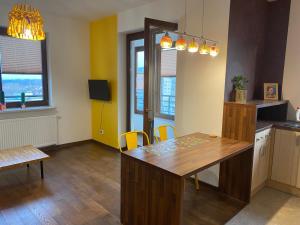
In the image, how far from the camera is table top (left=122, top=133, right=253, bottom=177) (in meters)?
1.99

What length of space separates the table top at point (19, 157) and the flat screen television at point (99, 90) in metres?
1.68

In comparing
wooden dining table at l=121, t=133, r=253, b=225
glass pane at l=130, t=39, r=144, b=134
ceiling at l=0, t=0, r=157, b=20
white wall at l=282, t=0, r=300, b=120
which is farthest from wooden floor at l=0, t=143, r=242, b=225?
ceiling at l=0, t=0, r=157, b=20

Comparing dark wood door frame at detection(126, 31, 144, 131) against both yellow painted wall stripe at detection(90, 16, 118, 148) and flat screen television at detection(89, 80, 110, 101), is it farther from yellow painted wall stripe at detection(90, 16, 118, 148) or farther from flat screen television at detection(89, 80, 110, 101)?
flat screen television at detection(89, 80, 110, 101)

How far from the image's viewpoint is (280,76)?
11.4 feet

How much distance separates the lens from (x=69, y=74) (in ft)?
15.9

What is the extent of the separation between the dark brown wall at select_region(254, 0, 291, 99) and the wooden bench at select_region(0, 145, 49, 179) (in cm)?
337

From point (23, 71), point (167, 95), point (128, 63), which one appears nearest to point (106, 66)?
point (128, 63)

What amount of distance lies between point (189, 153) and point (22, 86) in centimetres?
359

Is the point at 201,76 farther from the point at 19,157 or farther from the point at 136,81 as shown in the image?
the point at 19,157

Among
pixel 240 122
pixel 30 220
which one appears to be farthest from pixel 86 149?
pixel 240 122

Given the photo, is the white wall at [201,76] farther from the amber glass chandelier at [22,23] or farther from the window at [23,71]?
the window at [23,71]

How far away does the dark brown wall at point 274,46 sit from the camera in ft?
11.1

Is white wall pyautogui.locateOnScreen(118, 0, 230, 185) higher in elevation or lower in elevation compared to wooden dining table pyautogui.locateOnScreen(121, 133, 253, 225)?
higher

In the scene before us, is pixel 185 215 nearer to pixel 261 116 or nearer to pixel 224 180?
pixel 224 180
